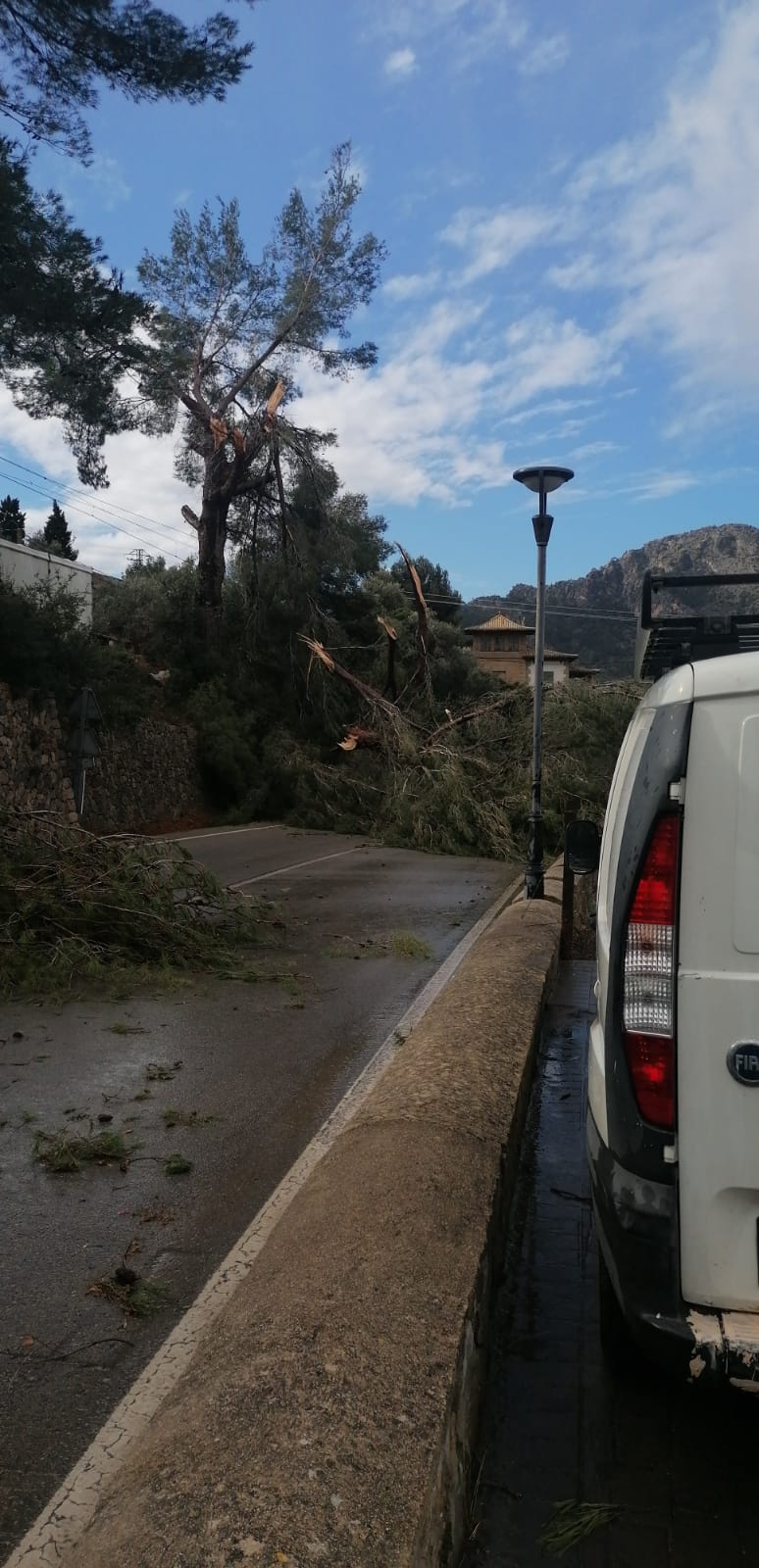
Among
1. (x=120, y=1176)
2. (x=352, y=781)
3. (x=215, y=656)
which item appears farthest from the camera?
(x=215, y=656)

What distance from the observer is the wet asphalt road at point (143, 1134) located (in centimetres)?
319

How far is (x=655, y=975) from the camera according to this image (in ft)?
8.59

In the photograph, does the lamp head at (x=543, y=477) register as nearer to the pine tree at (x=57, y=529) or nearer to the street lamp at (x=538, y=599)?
the street lamp at (x=538, y=599)

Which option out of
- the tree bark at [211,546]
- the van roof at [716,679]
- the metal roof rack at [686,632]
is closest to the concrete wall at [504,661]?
the tree bark at [211,546]

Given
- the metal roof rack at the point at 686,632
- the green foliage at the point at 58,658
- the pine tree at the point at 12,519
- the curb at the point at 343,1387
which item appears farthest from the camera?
the pine tree at the point at 12,519

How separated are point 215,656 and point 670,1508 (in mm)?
31216

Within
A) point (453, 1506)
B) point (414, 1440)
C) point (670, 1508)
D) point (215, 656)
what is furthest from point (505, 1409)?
point (215, 656)

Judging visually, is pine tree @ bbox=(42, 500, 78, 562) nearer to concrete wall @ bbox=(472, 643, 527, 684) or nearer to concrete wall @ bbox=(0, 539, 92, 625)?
concrete wall @ bbox=(0, 539, 92, 625)

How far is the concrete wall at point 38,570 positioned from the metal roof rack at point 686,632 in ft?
76.0

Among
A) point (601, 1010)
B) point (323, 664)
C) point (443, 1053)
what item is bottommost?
point (443, 1053)

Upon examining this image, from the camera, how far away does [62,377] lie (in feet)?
69.3

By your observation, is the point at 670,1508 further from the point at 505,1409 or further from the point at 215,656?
the point at 215,656

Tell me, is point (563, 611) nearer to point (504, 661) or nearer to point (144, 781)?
point (504, 661)

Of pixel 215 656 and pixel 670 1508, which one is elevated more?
pixel 215 656
